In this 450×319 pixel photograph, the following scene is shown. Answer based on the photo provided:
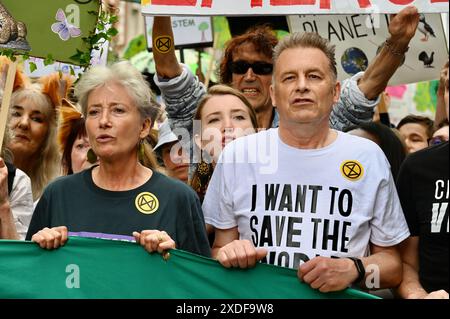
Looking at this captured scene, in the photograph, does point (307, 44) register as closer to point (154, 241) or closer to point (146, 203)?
point (146, 203)

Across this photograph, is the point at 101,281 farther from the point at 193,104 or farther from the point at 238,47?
the point at 238,47

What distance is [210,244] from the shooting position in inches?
216

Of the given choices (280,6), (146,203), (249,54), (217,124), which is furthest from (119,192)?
(249,54)

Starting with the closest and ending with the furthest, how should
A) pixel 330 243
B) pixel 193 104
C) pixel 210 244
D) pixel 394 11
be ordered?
1. pixel 330 243
2. pixel 210 244
3. pixel 394 11
4. pixel 193 104

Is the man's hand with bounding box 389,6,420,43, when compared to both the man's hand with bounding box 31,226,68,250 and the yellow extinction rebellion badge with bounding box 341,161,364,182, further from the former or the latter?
the man's hand with bounding box 31,226,68,250

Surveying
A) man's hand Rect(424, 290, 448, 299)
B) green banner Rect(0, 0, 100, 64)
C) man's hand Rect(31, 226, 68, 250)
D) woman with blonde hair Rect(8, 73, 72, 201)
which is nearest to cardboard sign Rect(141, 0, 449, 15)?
green banner Rect(0, 0, 100, 64)

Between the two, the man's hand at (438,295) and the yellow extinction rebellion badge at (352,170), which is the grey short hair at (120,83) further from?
the man's hand at (438,295)

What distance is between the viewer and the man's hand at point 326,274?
15.4ft

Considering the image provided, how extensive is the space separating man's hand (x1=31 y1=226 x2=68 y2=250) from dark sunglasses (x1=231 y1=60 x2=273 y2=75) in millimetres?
2257

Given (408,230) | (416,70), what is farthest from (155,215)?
(416,70)

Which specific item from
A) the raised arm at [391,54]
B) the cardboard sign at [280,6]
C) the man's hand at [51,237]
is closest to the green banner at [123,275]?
the man's hand at [51,237]

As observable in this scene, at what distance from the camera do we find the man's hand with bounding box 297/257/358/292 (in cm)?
470

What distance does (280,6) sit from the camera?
5883 millimetres
